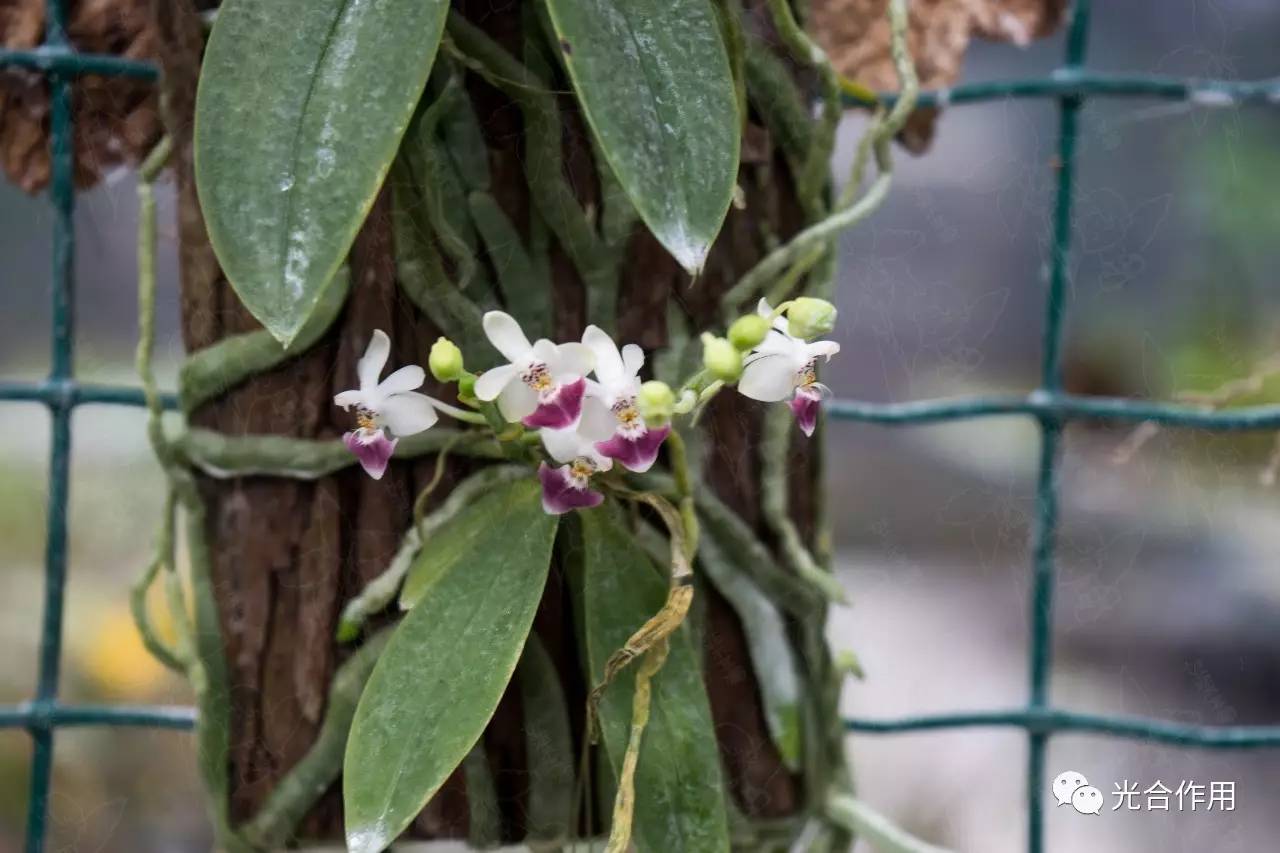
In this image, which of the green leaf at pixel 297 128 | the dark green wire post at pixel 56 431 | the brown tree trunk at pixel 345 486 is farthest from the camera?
the dark green wire post at pixel 56 431

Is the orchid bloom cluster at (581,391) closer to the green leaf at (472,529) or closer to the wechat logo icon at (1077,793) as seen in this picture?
the green leaf at (472,529)

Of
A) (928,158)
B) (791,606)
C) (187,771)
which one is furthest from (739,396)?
(187,771)

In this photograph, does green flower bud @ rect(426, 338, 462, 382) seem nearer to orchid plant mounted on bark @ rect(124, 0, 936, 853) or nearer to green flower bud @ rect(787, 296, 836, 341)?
orchid plant mounted on bark @ rect(124, 0, 936, 853)

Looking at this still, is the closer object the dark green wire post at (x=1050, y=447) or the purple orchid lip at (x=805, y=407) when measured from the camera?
the purple orchid lip at (x=805, y=407)

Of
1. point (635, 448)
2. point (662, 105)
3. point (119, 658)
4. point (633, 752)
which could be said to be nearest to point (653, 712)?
point (633, 752)

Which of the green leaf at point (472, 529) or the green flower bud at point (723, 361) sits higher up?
the green flower bud at point (723, 361)

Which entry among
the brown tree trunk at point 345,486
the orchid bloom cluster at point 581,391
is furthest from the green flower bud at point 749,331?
the brown tree trunk at point 345,486

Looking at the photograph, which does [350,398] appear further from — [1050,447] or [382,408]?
[1050,447]

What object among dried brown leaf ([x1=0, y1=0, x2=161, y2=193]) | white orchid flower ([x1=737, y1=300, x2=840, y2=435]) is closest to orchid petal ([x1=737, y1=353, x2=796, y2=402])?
white orchid flower ([x1=737, y1=300, x2=840, y2=435])
